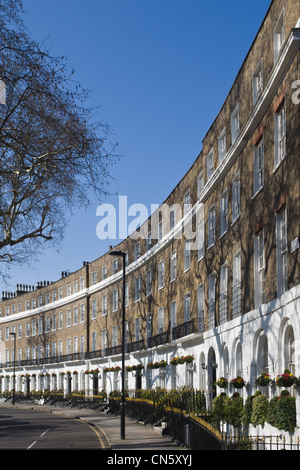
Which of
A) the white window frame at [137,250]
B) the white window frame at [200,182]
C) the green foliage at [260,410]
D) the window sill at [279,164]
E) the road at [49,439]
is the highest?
the white window frame at [200,182]

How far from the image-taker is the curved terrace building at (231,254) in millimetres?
17672

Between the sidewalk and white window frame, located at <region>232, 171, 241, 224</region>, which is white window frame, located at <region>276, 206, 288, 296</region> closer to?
white window frame, located at <region>232, 171, 241, 224</region>

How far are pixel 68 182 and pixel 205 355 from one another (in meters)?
13.3

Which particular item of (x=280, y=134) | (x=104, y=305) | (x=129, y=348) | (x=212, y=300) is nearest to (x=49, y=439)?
(x=212, y=300)

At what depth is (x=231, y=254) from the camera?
24.9 metres

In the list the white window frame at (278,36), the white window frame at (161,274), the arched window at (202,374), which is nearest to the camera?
the white window frame at (278,36)

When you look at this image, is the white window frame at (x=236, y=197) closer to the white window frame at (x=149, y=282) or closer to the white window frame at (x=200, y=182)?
the white window frame at (x=200, y=182)

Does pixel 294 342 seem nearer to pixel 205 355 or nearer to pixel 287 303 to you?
pixel 287 303

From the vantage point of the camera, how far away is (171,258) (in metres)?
39.4

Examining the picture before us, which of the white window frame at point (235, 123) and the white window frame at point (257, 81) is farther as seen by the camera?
the white window frame at point (235, 123)

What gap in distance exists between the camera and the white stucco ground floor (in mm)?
17219

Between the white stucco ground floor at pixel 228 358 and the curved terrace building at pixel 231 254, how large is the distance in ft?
0.18

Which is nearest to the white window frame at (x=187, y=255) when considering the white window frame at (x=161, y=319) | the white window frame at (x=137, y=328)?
the white window frame at (x=161, y=319)
